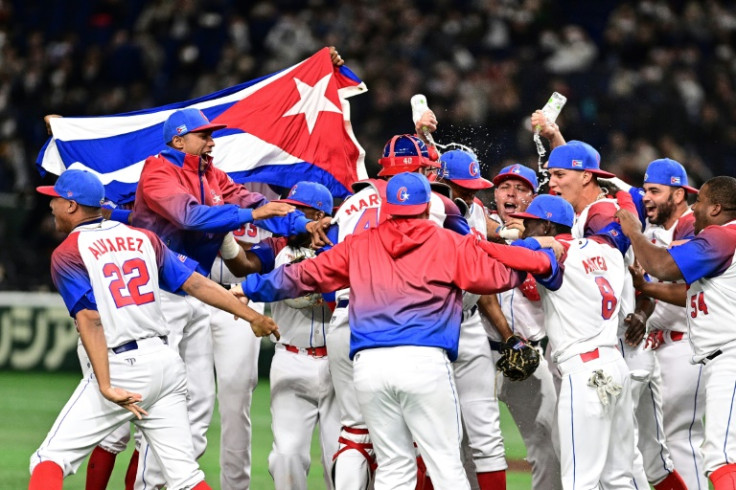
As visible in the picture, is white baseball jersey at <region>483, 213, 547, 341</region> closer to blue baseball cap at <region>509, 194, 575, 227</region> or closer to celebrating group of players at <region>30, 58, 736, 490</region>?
celebrating group of players at <region>30, 58, 736, 490</region>

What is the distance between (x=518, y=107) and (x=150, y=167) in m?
9.65

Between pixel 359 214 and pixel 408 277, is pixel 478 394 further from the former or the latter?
pixel 408 277

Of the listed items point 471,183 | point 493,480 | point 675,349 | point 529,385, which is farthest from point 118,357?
point 675,349

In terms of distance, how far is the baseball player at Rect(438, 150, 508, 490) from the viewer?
25.9 feet

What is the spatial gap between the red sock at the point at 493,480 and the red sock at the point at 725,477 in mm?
1431

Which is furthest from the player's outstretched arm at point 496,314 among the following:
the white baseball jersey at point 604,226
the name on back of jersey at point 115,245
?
the name on back of jersey at point 115,245

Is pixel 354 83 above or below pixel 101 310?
above

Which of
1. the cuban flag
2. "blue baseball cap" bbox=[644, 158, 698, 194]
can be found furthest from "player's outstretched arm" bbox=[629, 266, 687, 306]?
the cuban flag

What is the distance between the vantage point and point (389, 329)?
263 inches

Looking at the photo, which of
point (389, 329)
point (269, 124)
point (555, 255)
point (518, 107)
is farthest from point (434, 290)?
point (518, 107)

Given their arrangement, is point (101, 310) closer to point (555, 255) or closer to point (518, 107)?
point (555, 255)

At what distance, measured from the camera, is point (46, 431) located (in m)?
12.5

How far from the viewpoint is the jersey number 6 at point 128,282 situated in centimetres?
688

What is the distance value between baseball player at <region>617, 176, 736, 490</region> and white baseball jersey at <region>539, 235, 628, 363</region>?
0.86ft
